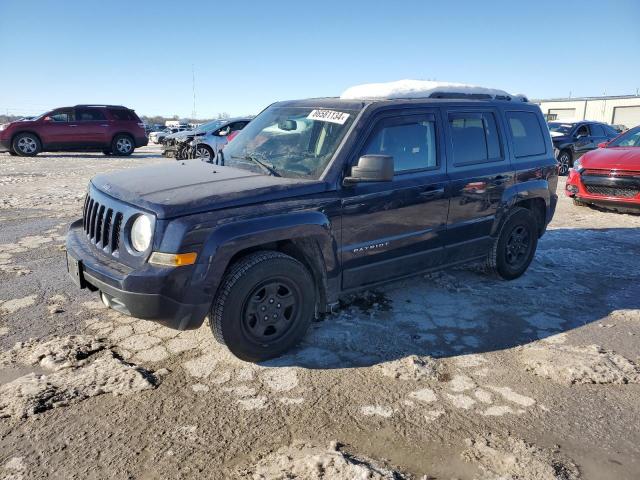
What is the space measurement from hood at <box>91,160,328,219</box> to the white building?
48664 mm

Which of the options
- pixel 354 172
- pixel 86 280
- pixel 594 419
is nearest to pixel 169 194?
pixel 86 280

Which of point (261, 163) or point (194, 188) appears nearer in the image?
point (194, 188)

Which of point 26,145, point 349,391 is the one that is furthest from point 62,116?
point 349,391

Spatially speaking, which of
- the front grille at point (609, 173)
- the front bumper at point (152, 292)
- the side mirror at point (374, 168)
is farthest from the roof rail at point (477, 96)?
the front grille at point (609, 173)

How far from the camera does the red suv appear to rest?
54.0ft

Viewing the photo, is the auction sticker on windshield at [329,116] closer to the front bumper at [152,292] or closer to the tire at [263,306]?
the tire at [263,306]

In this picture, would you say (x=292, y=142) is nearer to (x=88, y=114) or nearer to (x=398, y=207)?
(x=398, y=207)

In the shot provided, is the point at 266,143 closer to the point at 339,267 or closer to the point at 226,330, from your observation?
the point at 339,267

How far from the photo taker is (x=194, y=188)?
10.6ft

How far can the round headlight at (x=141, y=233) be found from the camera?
297cm

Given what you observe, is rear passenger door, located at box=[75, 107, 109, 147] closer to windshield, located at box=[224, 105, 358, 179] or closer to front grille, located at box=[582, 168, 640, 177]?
windshield, located at box=[224, 105, 358, 179]

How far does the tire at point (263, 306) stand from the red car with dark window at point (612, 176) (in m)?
6.62

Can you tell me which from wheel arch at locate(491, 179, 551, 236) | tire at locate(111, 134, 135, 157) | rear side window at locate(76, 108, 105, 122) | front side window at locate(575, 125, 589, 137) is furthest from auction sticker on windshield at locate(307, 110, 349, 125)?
tire at locate(111, 134, 135, 157)

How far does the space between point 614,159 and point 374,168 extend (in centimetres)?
659
